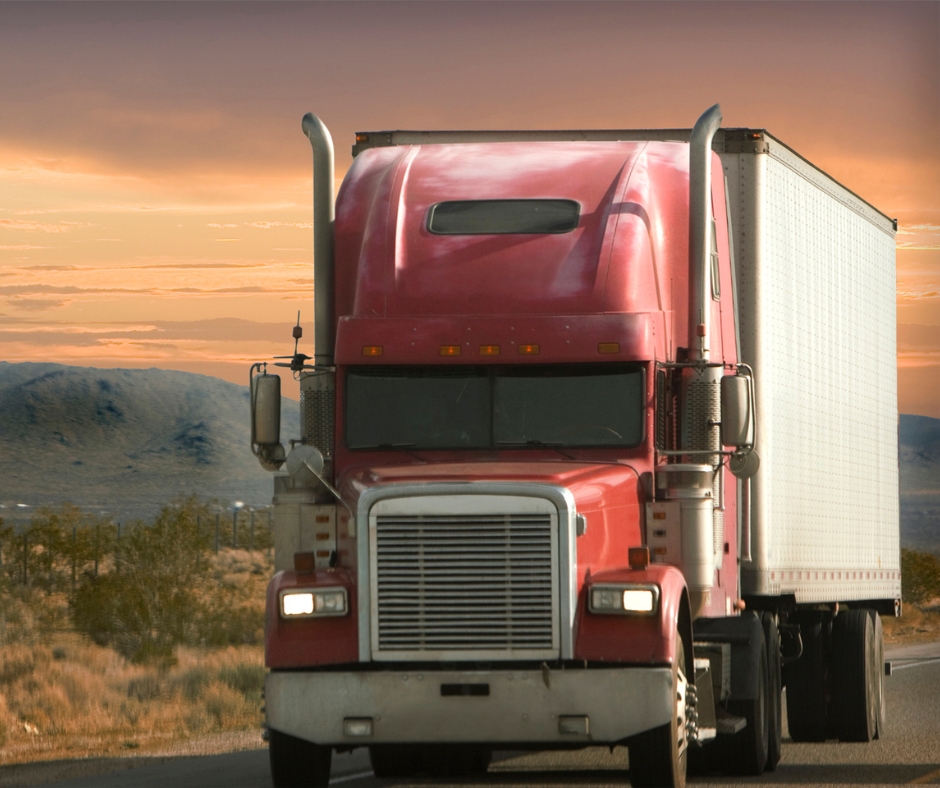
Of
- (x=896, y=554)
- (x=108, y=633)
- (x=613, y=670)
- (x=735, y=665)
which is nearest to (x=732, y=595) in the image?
(x=735, y=665)

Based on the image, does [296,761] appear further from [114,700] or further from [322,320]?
[114,700]

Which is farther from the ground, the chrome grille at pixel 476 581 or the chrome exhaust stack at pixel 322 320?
the chrome exhaust stack at pixel 322 320

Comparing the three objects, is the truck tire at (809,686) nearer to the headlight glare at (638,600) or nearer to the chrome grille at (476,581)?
the headlight glare at (638,600)

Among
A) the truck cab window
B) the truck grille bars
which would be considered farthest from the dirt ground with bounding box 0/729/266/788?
the truck cab window

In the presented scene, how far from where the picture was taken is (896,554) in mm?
20078

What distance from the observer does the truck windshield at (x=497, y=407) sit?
11.7m

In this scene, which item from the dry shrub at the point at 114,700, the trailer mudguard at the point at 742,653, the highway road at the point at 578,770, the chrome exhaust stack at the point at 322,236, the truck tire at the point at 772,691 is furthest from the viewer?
the dry shrub at the point at 114,700

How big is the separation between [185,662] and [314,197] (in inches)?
735

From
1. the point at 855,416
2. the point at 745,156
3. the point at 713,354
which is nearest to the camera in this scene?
the point at 713,354

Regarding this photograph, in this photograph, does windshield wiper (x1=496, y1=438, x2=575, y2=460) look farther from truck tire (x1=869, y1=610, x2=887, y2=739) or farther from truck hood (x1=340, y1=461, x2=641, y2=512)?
truck tire (x1=869, y1=610, x2=887, y2=739)

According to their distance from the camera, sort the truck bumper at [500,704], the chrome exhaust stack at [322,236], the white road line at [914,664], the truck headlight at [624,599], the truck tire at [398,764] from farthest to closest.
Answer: the white road line at [914,664]
the truck tire at [398,764]
the chrome exhaust stack at [322,236]
the truck headlight at [624,599]
the truck bumper at [500,704]

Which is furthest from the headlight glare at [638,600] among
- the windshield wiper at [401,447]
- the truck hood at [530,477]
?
the windshield wiper at [401,447]

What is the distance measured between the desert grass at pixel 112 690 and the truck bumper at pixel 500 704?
7382 millimetres

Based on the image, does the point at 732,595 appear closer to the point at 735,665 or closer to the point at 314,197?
the point at 735,665
